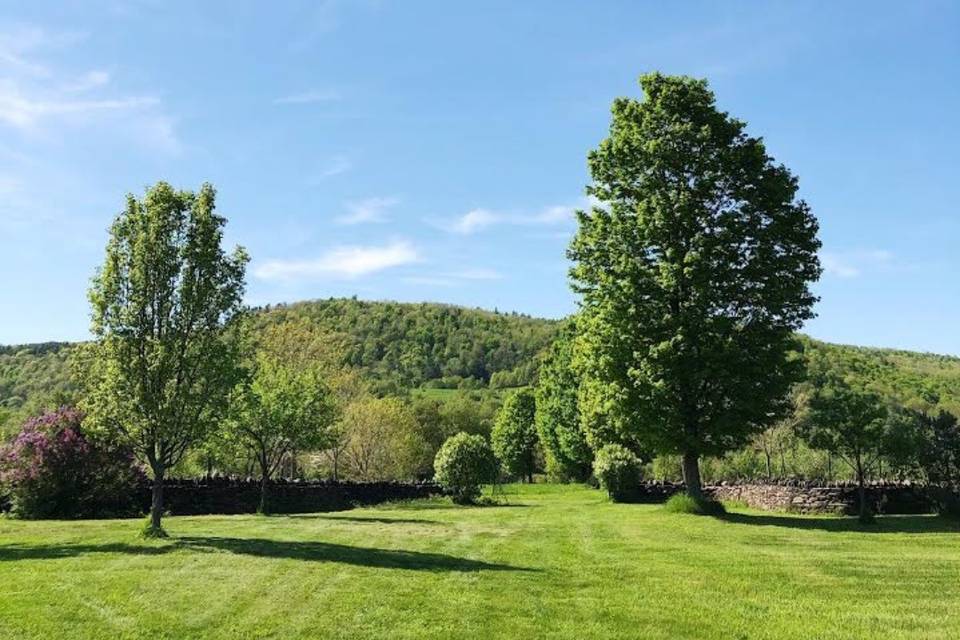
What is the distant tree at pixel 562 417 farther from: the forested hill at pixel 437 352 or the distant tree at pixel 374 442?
the forested hill at pixel 437 352

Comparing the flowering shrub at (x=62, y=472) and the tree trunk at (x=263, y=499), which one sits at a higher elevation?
the flowering shrub at (x=62, y=472)

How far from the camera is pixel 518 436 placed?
77.7 meters

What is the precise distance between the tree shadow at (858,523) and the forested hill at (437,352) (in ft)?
280

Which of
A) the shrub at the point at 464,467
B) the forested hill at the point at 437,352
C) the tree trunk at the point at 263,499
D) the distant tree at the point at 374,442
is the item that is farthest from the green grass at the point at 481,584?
the forested hill at the point at 437,352

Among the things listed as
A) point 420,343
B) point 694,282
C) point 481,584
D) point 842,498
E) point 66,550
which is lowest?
point 842,498

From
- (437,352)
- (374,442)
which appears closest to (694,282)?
(374,442)

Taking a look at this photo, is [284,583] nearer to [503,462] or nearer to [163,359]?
[163,359]

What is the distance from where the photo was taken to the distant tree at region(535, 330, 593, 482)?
54.9 metres

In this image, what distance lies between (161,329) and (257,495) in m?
16.5

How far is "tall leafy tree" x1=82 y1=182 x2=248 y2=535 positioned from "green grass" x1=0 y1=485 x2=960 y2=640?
111 inches

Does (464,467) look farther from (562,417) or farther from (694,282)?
(562,417)

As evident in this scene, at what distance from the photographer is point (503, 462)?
253 feet

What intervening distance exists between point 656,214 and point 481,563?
14560 mm

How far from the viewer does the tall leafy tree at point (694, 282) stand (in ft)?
78.4
